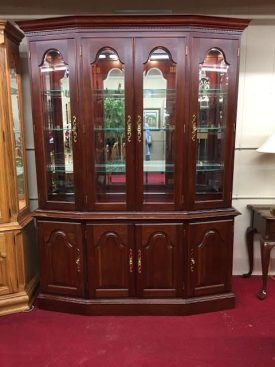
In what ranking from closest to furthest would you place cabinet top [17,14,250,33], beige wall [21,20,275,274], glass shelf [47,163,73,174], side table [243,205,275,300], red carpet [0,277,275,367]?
red carpet [0,277,275,367] < cabinet top [17,14,250,33] < glass shelf [47,163,73,174] < side table [243,205,275,300] < beige wall [21,20,275,274]

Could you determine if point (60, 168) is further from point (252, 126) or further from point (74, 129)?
point (252, 126)

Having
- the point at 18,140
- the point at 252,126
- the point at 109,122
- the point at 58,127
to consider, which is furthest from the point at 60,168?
the point at 252,126

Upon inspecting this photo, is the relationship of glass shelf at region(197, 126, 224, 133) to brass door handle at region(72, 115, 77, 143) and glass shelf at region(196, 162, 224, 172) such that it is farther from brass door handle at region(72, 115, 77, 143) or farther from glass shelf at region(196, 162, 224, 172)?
brass door handle at region(72, 115, 77, 143)

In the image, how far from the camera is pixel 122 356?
7.02ft

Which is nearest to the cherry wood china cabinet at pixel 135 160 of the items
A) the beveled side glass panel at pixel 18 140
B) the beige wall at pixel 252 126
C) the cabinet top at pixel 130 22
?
the cabinet top at pixel 130 22

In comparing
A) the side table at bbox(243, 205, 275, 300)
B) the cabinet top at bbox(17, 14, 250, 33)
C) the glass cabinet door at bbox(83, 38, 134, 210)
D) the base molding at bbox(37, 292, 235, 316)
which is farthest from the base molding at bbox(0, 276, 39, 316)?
the cabinet top at bbox(17, 14, 250, 33)

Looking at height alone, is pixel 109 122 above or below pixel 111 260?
above

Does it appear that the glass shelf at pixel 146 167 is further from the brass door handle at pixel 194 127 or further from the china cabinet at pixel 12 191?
the china cabinet at pixel 12 191

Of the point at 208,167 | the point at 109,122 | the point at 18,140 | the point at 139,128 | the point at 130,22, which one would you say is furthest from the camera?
the point at 18,140

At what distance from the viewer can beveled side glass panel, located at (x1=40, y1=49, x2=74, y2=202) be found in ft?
7.90

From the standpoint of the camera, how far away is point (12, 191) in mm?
2568

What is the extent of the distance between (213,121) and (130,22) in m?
0.96

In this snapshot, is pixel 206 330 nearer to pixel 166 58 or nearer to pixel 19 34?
pixel 166 58

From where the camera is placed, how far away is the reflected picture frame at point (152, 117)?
97.0 inches
